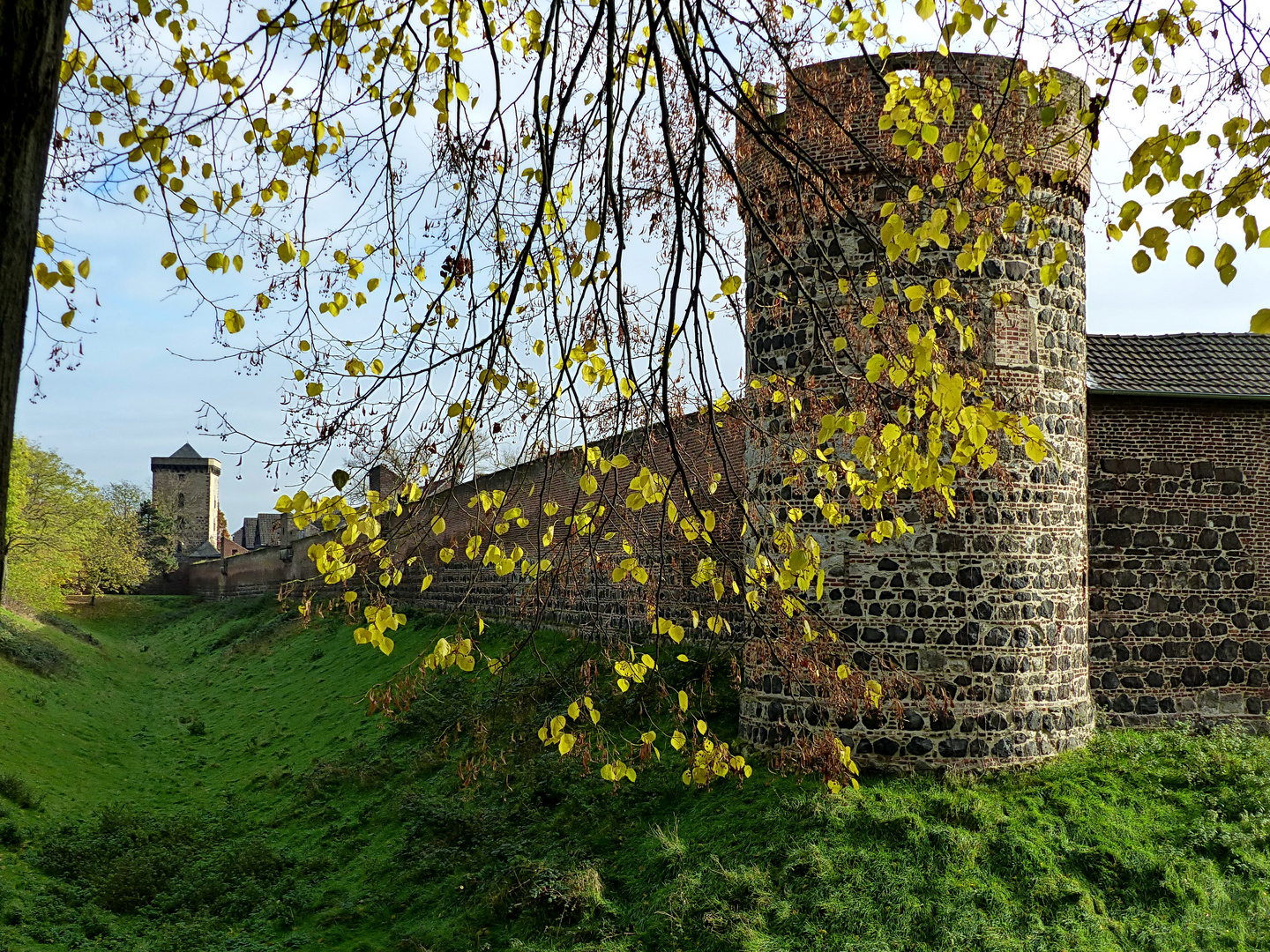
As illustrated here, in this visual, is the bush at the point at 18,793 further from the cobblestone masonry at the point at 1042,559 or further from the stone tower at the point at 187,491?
the stone tower at the point at 187,491

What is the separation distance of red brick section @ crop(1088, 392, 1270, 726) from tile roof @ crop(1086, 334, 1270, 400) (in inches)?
9.1

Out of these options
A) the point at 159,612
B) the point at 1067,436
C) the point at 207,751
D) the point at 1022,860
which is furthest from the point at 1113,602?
the point at 159,612

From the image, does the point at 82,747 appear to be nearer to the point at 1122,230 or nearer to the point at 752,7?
the point at 752,7

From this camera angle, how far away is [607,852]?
9.26m

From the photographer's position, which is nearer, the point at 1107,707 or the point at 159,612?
the point at 1107,707

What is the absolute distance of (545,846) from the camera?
384 inches

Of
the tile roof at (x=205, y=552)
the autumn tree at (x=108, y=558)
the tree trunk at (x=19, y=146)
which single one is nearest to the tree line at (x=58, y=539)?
the autumn tree at (x=108, y=558)

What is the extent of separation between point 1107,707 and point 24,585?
32970 millimetres

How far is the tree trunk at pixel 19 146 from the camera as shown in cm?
259

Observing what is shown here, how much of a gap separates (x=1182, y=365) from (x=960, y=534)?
19.2 feet

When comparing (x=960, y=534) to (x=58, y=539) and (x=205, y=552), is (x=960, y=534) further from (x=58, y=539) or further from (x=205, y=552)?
(x=205, y=552)

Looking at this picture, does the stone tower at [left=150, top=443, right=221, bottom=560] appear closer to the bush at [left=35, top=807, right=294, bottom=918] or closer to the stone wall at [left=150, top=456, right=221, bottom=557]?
the stone wall at [left=150, top=456, right=221, bottom=557]

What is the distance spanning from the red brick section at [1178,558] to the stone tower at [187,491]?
57812 mm

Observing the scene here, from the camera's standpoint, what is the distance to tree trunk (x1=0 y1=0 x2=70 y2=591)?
2588 mm
